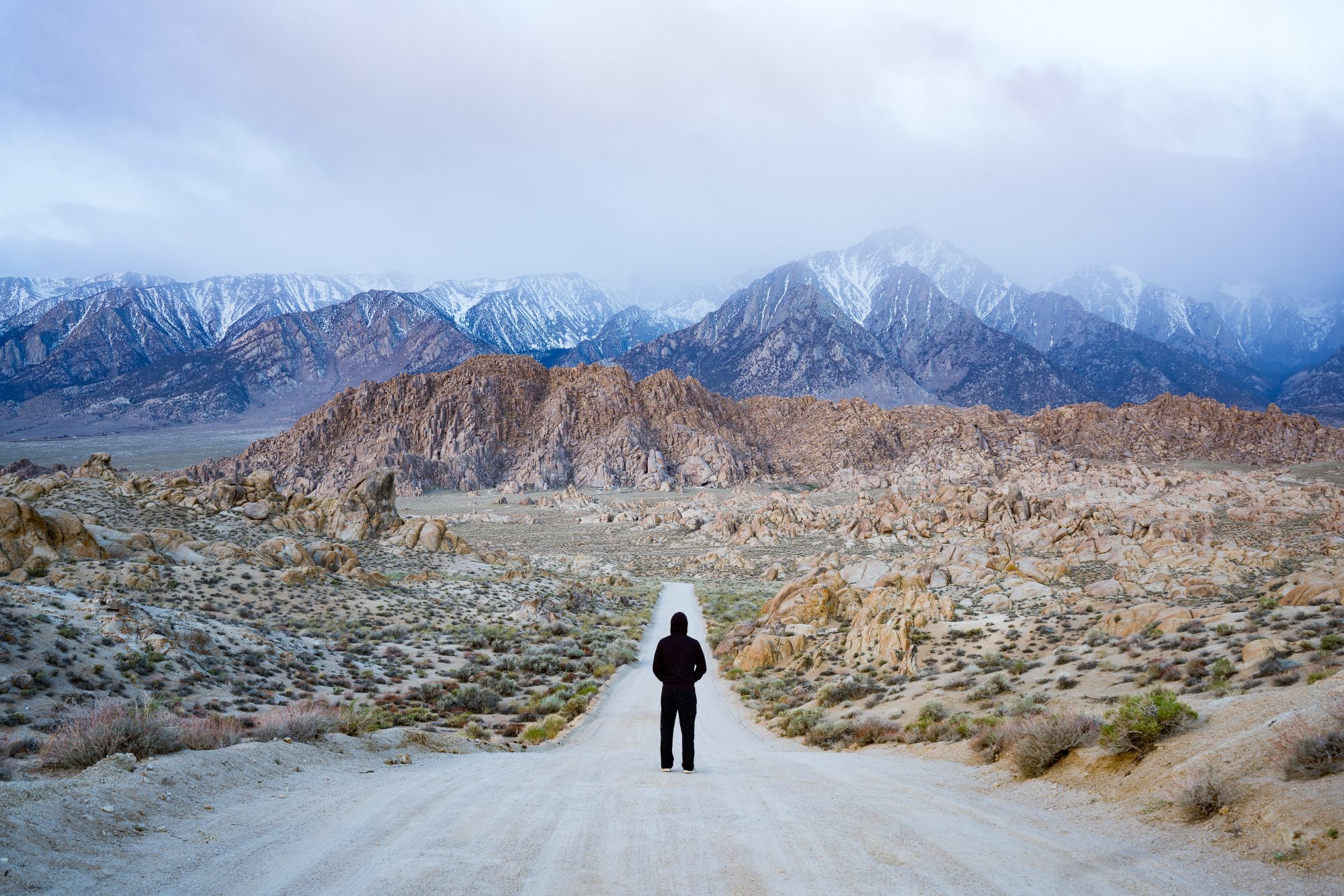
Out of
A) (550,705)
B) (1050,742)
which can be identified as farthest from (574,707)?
A: (1050,742)

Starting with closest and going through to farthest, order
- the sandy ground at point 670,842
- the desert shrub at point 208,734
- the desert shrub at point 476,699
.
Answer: the sandy ground at point 670,842, the desert shrub at point 208,734, the desert shrub at point 476,699

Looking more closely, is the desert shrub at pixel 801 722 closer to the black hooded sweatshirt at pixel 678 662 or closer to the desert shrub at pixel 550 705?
the desert shrub at pixel 550 705

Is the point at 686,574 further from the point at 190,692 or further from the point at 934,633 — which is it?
the point at 190,692

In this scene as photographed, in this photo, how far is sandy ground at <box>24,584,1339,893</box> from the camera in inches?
178

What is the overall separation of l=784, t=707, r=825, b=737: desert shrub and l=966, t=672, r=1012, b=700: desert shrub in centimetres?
304

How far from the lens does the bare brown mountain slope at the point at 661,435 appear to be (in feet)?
352

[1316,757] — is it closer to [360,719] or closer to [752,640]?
[360,719]

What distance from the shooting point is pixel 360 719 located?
38.2 feet

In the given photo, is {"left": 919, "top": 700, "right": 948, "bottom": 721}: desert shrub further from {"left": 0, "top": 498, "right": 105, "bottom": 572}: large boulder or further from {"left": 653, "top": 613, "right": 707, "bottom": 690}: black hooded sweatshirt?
{"left": 0, "top": 498, "right": 105, "bottom": 572}: large boulder

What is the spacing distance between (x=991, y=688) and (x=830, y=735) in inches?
137

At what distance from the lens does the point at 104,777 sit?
235 inches

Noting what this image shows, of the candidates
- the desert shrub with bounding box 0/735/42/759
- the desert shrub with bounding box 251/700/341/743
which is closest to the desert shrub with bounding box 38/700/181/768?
the desert shrub with bounding box 0/735/42/759

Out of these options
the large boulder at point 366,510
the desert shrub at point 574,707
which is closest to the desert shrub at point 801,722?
the desert shrub at point 574,707

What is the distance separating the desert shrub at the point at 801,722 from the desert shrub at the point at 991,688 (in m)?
3.04
